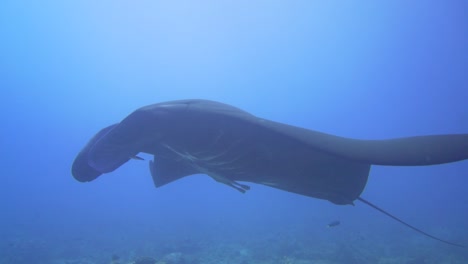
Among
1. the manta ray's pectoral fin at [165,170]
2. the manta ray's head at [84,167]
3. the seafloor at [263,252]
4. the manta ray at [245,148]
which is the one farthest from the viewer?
the seafloor at [263,252]

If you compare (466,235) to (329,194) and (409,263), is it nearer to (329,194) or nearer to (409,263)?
(409,263)

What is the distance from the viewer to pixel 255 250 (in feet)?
63.4

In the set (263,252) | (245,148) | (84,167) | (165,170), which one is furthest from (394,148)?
(263,252)

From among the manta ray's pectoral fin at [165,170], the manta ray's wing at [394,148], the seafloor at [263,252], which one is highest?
the manta ray's wing at [394,148]

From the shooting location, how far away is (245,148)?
3.79 metres

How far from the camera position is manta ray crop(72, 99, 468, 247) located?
3.26 m

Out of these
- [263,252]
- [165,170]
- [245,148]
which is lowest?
[263,252]

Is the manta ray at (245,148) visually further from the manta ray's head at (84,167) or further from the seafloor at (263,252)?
the seafloor at (263,252)

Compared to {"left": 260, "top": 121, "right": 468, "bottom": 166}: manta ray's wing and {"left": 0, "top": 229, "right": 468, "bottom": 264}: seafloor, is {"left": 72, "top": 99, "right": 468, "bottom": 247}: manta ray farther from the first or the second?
{"left": 0, "top": 229, "right": 468, "bottom": 264}: seafloor

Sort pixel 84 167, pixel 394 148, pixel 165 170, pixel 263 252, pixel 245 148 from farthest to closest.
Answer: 1. pixel 263 252
2. pixel 165 170
3. pixel 84 167
4. pixel 245 148
5. pixel 394 148

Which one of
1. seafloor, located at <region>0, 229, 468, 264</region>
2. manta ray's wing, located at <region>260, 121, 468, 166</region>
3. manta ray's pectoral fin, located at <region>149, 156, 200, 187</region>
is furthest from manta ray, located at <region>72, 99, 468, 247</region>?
seafloor, located at <region>0, 229, 468, 264</region>

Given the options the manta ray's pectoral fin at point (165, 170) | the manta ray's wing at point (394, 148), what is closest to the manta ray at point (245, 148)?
the manta ray's wing at point (394, 148)

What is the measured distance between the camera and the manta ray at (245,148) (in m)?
3.26

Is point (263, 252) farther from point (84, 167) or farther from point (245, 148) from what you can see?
point (245, 148)
